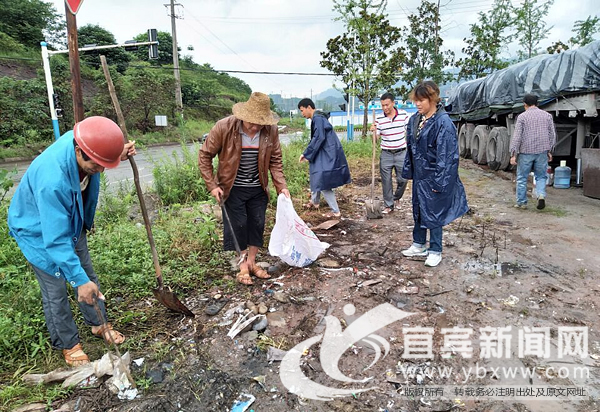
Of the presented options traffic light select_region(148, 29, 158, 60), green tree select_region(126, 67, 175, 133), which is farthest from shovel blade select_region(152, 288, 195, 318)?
green tree select_region(126, 67, 175, 133)

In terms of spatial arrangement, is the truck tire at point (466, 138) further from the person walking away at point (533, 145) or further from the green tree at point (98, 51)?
the green tree at point (98, 51)

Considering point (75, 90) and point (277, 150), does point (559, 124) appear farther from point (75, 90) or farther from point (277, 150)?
point (75, 90)

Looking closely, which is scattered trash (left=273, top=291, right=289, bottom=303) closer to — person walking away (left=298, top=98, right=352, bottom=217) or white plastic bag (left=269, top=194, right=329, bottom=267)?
white plastic bag (left=269, top=194, right=329, bottom=267)

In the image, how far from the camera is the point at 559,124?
7520 mm

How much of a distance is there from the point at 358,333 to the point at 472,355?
0.75m

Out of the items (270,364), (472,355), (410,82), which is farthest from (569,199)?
(410,82)

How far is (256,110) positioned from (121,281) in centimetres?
193

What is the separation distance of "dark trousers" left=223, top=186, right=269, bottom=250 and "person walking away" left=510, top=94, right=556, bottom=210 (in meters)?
4.27

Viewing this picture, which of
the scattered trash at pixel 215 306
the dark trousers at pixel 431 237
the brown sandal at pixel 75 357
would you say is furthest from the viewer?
the dark trousers at pixel 431 237

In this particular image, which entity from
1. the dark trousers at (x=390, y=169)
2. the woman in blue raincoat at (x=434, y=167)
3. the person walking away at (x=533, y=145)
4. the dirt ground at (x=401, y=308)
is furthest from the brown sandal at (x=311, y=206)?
the person walking away at (x=533, y=145)

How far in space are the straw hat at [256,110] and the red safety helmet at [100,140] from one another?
4.05 feet

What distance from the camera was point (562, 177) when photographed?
278 inches

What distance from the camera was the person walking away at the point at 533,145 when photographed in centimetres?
550

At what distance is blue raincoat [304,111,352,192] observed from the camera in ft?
17.7
